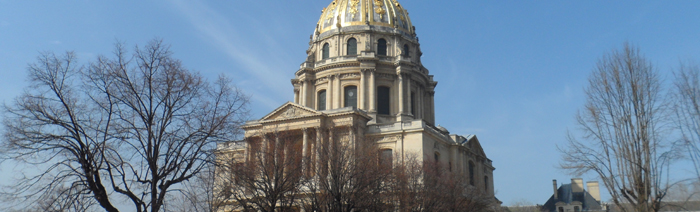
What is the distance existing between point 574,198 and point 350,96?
28.8 meters

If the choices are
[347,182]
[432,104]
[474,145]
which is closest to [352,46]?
[432,104]

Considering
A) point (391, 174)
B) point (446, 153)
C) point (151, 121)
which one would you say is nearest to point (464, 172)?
point (446, 153)

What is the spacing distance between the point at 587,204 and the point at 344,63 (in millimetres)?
31085

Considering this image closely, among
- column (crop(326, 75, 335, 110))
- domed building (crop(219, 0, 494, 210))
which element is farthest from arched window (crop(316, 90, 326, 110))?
column (crop(326, 75, 335, 110))

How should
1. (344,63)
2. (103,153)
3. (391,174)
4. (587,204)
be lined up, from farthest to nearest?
(587,204), (344,63), (391,174), (103,153)

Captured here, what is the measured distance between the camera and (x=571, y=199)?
216ft

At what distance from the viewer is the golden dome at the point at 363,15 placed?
59375 millimetres

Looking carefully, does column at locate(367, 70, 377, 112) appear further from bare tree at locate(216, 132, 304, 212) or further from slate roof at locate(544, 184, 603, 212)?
slate roof at locate(544, 184, 603, 212)

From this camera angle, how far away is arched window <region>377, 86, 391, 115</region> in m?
55.4

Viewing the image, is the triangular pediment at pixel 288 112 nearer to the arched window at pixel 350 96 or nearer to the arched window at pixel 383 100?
the arched window at pixel 350 96

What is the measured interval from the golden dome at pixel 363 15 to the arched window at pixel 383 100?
7117mm

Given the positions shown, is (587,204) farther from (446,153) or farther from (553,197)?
(446,153)

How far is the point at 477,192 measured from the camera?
148 ft

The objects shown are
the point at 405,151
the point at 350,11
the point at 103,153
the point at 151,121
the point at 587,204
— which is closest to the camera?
the point at 103,153
